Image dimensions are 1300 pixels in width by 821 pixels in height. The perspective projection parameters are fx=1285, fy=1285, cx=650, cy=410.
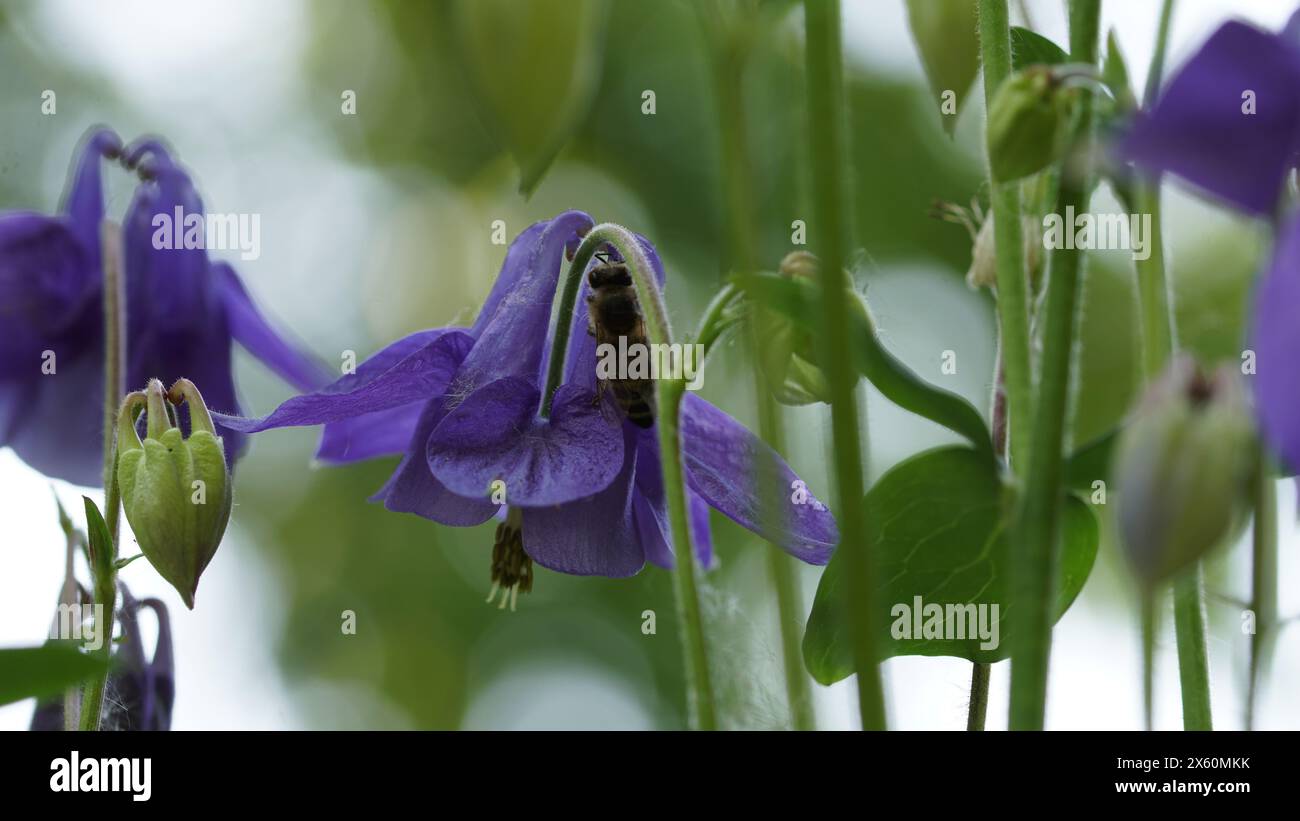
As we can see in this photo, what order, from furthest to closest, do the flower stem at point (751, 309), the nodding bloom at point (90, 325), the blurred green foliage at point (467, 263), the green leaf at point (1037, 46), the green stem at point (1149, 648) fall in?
the blurred green foliage at point (467, 263)
the nodding bloom at point (90, 325)
the green leaf at point (1037, 46)
the flower stem at point (751, 309)
the green stem at point (1149, 648)

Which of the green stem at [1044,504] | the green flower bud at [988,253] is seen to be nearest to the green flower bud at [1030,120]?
the green stem at [1044,504]

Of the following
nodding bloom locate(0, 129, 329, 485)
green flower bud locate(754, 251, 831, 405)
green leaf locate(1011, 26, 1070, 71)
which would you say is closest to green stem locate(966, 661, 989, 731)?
green flower bud locate(754, 251, 831, 405)

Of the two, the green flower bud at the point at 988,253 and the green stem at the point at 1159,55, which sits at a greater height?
the green stem at the point at 1159,55

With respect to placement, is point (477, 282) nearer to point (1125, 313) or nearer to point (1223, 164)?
point (1223, 164)

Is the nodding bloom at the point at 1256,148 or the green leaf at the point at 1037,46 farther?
the green leaf at the point at 1037,46

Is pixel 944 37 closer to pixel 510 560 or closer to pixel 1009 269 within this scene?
pixel 1009 269

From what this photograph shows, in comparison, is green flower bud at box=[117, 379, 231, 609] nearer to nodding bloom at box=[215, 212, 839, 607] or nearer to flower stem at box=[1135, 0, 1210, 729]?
nodding bloom at box=[215, 212, 839, 607]

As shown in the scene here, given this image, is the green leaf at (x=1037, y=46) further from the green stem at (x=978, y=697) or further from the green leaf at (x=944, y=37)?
the green stem at (x=978, y=697)
